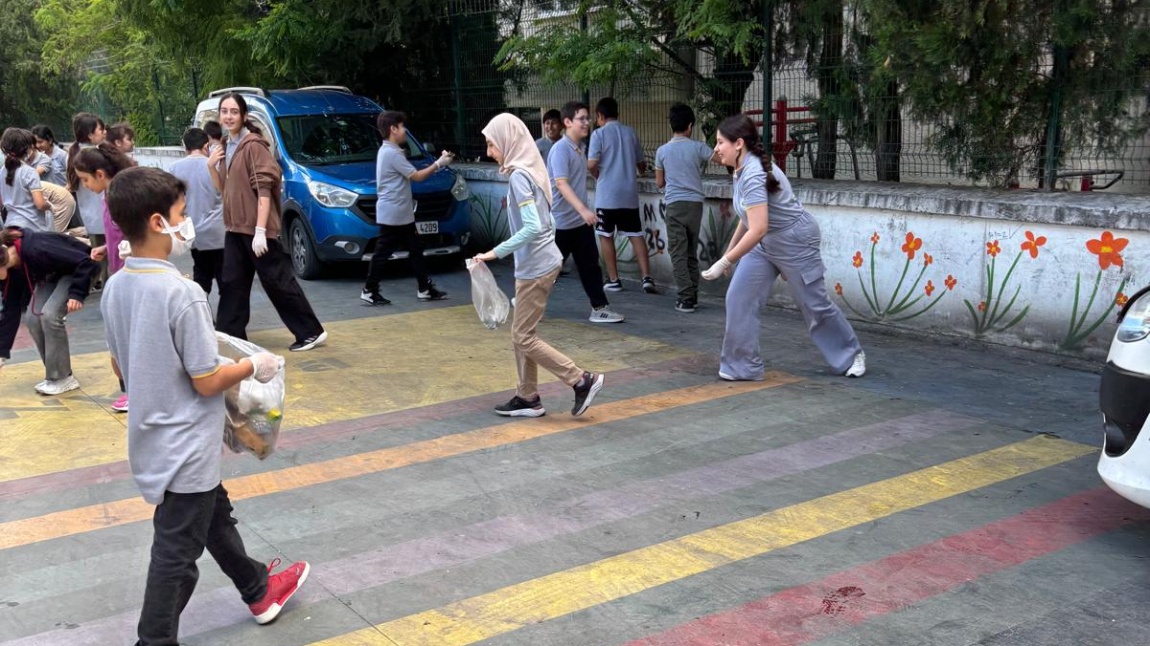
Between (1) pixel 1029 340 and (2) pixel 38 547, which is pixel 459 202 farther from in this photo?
(2) pixel 38 547

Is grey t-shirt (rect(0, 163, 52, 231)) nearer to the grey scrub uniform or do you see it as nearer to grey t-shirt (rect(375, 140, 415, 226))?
grey t-shirt (rect(375, 140, 415, 226))

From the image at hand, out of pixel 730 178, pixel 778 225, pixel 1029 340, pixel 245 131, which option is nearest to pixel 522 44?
pixel 730 178

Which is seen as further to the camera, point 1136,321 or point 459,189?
point 459,189

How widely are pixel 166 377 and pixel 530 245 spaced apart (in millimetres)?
3103

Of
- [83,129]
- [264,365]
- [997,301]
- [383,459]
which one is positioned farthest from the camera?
[83,129]

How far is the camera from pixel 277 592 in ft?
13.0

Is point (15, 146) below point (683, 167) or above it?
above

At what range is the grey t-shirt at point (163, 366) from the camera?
3.30 metres

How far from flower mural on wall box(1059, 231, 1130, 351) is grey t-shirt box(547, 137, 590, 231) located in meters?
3.83

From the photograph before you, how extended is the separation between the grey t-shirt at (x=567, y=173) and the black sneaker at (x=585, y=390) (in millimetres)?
2693

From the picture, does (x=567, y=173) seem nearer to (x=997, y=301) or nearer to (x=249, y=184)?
(x=249, y=184)

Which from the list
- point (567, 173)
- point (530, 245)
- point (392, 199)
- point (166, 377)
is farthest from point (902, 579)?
point (392, 199)

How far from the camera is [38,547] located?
186 inches

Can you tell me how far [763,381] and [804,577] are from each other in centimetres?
303
